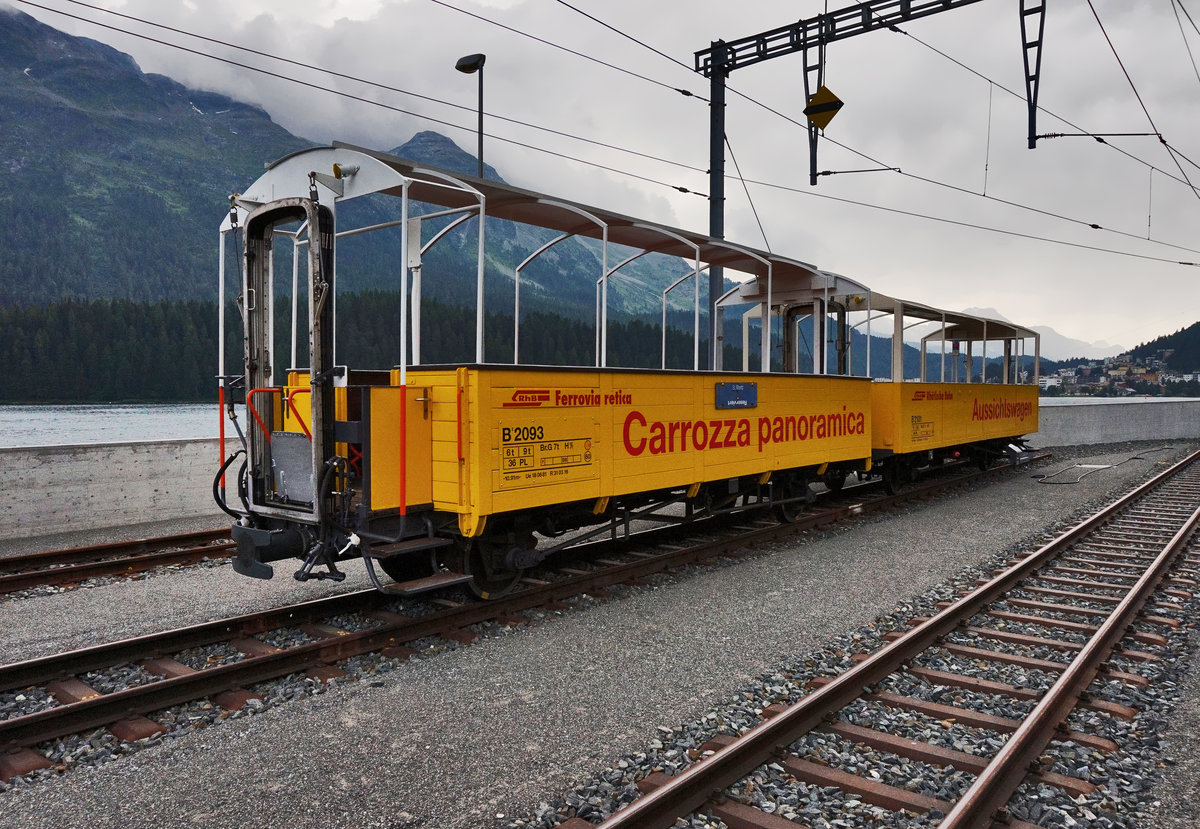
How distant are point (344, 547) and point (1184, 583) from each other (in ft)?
26.3

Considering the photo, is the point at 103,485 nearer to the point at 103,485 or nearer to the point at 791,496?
the point at 103,485

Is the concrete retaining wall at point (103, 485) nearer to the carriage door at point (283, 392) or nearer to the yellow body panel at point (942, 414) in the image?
the carriage door at point (283, 392)

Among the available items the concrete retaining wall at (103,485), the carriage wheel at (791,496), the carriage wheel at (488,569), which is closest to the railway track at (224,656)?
the carriage wheel at (488,569)

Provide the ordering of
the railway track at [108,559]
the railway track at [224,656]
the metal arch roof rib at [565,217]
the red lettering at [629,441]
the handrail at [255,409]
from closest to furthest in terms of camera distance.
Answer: the railway track at [224,656], the metal arch roof rib at [565,217], the handrail at [255,409], the red lettering at [629,441], the railway track at [108,559]

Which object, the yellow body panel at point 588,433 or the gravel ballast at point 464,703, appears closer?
the gravel ballast at point 464,703

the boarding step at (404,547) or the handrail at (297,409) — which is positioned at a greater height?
the handrail at (297,409)

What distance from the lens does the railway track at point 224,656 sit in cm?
421

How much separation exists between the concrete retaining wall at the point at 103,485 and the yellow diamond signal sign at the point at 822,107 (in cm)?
1070

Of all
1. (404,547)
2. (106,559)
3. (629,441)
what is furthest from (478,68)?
(404,547)

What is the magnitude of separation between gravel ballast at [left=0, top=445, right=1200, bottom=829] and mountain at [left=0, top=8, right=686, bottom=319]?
45693 millimetres

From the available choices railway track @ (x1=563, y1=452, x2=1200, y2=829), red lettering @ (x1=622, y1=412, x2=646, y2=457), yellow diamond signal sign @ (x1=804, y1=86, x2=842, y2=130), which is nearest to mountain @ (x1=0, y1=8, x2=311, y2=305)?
yellow diamond signal sign @ (x1=804, y1=86, x2=842, y2=130)

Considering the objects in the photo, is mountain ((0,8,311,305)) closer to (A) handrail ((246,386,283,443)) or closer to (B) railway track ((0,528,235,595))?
(B) railway track ((0,528,235,595))

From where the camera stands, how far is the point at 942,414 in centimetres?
1433

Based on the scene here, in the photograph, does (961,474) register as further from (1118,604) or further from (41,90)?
(41,90)
